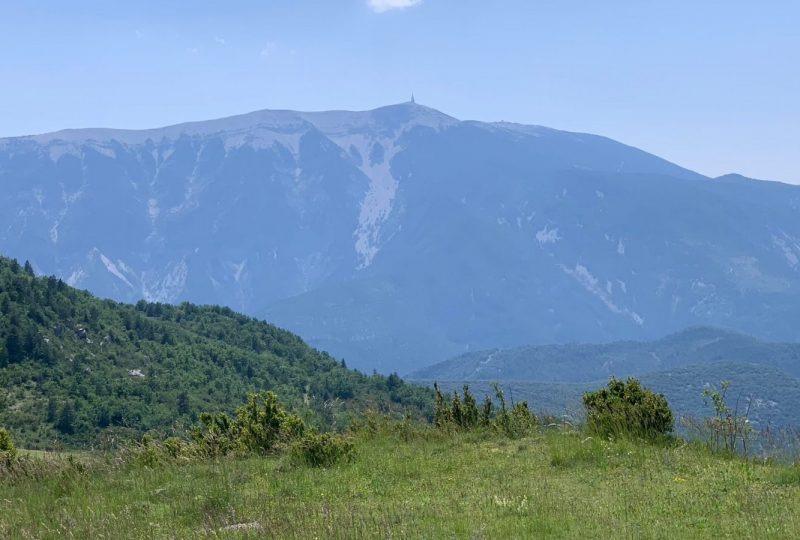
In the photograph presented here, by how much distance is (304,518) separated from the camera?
11.4 meters

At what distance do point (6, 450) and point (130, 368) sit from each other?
78.9 metres

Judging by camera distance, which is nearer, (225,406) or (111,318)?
(225,406)

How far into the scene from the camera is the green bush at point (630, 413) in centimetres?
1580

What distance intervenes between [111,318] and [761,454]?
3904 inches

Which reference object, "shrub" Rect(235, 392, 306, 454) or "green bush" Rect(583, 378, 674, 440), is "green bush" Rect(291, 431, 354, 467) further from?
"green bush" Rect(583, 378, 674, 440)

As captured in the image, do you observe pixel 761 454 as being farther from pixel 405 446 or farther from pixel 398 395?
pixel 398 395

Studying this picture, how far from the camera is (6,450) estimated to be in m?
18.5

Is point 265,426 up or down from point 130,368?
up

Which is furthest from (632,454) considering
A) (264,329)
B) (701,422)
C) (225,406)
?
(264,329)

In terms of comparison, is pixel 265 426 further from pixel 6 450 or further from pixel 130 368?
pixel 130 368

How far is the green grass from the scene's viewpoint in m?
10.6

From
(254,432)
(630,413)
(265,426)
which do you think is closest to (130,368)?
(265,426)

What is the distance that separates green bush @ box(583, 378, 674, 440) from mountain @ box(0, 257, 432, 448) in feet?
128

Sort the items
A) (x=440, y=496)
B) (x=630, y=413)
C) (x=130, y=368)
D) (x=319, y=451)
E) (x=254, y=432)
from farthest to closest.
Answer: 1. (x=130, y=368)
2. (x=254, y=432)
3. (x=630, y=413)
4. (x=319, y=451)
5. (x=440, y=496)
